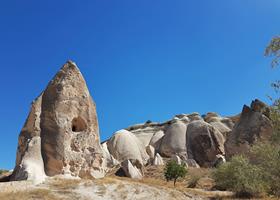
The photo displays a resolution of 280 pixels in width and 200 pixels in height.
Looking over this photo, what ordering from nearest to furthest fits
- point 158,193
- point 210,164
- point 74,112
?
1. point 158,193
2. point 74,112
3. point 210,164

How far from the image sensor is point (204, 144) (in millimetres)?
35875

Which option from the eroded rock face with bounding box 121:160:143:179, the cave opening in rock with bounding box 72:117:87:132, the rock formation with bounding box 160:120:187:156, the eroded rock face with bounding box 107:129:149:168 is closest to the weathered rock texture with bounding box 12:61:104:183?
the cave opening in rock with bounding box 72:117:87:132

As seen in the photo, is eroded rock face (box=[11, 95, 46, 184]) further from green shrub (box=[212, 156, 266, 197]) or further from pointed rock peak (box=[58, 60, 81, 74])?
green shrub (box=[212, 156, 266, 197])

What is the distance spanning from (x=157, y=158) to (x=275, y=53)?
2414cm

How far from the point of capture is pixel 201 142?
3619cm

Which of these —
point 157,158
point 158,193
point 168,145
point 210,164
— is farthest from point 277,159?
point 168,145

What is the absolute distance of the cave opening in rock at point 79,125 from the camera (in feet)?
55.6

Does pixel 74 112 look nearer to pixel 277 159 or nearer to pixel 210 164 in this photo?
pixel 277 159

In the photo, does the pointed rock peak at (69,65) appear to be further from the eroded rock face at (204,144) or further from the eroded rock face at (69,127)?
the eroded rock face at (204,144)

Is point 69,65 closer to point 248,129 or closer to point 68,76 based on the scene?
point 68,76

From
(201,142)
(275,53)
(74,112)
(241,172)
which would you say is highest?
(201,142)

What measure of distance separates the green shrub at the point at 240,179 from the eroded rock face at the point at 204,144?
16.0 metres

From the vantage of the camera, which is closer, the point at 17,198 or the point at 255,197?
the point at 17,198

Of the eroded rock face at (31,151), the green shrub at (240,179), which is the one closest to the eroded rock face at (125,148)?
the green shrub at (240,179)
